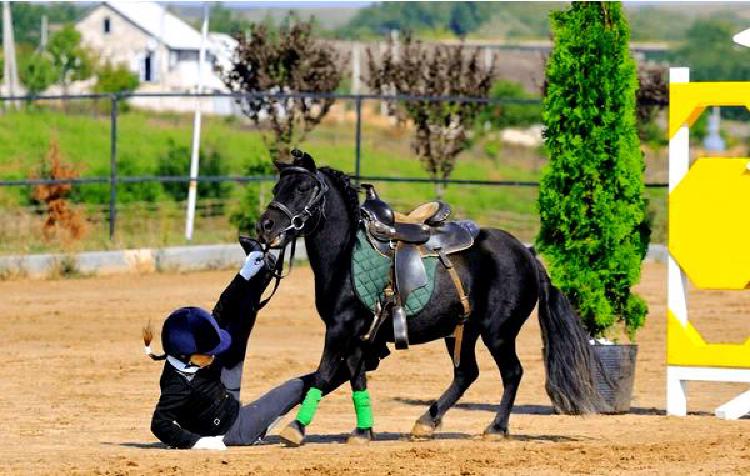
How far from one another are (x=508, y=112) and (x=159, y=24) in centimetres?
2356

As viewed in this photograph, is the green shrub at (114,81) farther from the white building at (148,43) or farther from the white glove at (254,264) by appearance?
the white glove at (254,264)

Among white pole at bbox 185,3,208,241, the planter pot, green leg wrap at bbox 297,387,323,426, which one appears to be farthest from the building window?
green leg wrap at bbox 297,387,323,426

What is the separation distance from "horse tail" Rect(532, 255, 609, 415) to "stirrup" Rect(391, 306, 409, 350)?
1389 mm

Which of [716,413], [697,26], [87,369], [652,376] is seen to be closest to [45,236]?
[87,369]

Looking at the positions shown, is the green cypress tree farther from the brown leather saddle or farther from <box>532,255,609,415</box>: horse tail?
the brown leather saddle

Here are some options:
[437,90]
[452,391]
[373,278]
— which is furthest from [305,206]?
[437,90]

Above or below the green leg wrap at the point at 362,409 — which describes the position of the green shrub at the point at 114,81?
above

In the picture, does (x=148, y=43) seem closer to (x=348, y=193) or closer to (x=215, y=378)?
(x=348, y=193)

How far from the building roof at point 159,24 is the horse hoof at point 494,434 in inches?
2601

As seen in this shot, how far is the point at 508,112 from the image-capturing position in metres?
68.5

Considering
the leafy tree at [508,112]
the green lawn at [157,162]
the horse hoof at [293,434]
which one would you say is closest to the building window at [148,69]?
the leafy tree at [508,112]

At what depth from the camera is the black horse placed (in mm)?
10375

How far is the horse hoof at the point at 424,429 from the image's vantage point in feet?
35.7

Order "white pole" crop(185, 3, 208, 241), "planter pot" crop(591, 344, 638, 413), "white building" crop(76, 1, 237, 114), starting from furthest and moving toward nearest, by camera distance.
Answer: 1. "white building" crop(76, 1, 237, 114)
2. "white pole" crop(185, 3, 208, 241)
3. "planter pot" crop(591, 344, 638, 413)
